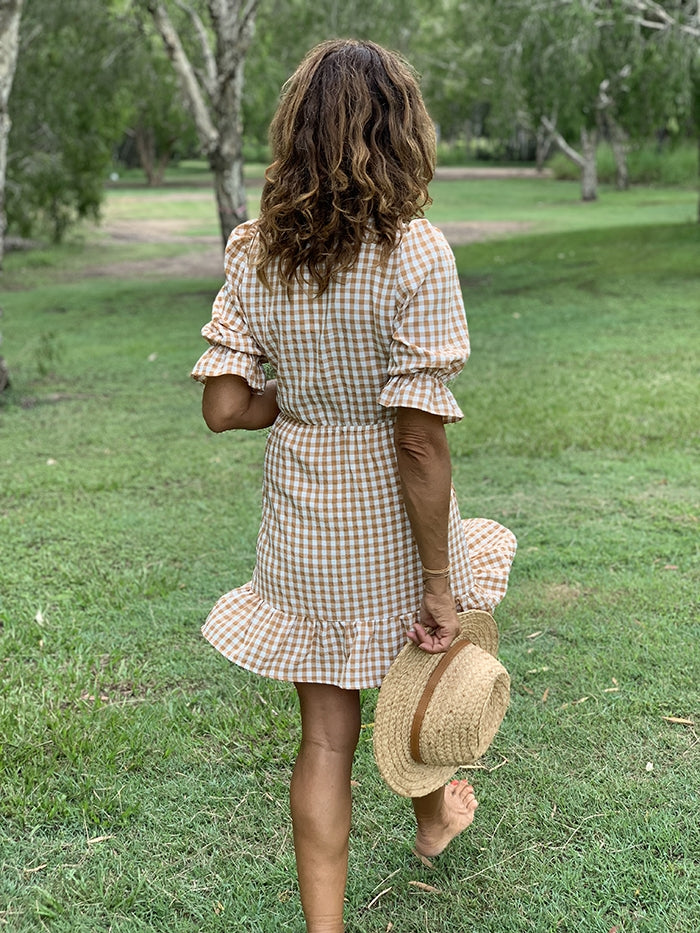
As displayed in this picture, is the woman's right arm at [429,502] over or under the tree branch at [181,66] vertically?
under

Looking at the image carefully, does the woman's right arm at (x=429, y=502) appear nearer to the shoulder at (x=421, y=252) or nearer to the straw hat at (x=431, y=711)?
the straw hat at (x=431, y=711)

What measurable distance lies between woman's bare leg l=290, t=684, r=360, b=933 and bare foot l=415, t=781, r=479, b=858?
17.0 inches

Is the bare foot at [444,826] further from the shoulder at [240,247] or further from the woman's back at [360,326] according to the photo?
the shoulder at [240,247]

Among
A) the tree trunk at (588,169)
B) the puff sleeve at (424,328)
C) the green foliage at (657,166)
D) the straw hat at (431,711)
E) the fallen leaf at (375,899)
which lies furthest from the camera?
the green foliage at (657,166)

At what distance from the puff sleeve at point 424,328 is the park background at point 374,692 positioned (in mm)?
1295

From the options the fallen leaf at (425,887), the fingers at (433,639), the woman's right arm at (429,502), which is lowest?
the fallen leaf at (425,887)

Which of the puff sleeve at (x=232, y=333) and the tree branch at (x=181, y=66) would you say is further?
the tree branch at (x=181, y=66)

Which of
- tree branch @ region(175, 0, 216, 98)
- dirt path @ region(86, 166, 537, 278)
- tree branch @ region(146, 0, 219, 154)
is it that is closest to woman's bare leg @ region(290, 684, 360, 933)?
tree branch @ region(146, 0, 219, 154)

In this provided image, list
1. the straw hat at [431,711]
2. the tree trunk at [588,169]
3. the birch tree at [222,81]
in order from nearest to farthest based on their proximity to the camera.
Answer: the straw hat at [431,711], the birch tree at [222,81], the tree trunk at [588,169]

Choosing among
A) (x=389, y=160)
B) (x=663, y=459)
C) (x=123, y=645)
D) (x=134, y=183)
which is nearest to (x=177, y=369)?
(x=663, y=459)

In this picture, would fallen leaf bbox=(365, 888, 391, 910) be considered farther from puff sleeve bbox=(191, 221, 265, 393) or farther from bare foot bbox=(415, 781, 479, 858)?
puff sleeve bbox=(191, 221, 265, 393)

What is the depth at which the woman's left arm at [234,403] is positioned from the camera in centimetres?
221

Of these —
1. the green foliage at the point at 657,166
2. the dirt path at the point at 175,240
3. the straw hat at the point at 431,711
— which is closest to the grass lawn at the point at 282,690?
the straw hat at the point at 431,711

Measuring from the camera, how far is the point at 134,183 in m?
46.1
